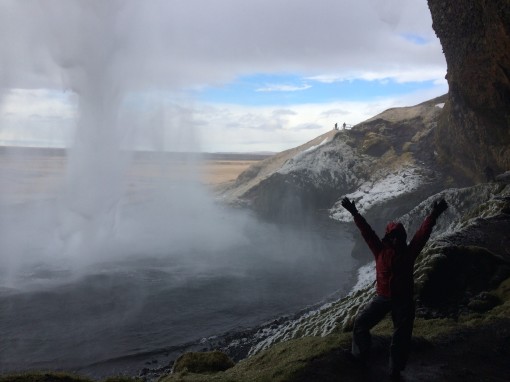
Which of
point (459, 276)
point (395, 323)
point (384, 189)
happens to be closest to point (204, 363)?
point (395, 323)

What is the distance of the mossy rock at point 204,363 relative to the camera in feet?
42.8

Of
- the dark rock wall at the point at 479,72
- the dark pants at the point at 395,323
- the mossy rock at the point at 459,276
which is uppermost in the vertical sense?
the dark rock wall at the point at 479,72

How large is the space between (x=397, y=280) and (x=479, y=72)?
28029mm

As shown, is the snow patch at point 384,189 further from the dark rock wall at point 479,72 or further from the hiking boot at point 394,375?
the hiking boot at point 394,375

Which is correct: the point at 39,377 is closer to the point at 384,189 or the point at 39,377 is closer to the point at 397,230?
the point at 397,230

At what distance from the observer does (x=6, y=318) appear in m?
21.9

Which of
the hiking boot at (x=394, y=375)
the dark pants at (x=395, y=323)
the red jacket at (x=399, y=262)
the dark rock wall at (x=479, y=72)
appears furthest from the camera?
the dark rock wall at (x=479, y=72)

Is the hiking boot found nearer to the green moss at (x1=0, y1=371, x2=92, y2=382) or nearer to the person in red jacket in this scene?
the person in red jacket

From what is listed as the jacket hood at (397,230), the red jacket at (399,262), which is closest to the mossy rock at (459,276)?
the red jacket at (399,262)

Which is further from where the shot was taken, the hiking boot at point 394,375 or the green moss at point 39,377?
the green moss at point 39,377

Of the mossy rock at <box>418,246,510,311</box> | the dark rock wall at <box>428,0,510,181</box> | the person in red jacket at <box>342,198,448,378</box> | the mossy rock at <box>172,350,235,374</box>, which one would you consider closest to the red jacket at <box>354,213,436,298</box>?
the person in red jacket at <box>342,198,448,378</box>

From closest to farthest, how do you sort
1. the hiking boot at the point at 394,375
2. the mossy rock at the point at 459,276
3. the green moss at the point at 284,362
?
the hiking boot at the point at 394,375 < the green moss at the point at 284,362 < the mossy rock at the point at 459,276

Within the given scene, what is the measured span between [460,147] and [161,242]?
32.0 m

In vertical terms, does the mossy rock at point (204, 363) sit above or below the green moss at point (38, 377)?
below
